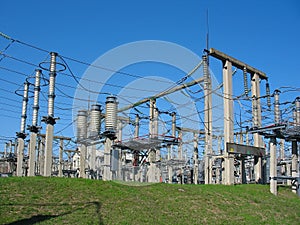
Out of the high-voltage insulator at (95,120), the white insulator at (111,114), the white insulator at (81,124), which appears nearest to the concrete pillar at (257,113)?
the white insulator at (111,114)

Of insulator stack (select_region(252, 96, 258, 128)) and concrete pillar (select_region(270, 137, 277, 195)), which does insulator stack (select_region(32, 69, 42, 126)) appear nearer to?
concrete pillar (select_region(270, 137, 277, 195))

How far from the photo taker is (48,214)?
41.6 ft

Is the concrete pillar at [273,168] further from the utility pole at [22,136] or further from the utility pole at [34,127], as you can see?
the utility pole at [22,136]

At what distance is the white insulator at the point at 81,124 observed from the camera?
Result: 80.8 ft

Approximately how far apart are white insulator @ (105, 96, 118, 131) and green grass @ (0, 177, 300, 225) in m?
4.15

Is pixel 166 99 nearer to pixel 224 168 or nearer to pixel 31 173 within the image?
pixel 224 168

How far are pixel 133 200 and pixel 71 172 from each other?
34.6m

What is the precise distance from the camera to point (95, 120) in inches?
922

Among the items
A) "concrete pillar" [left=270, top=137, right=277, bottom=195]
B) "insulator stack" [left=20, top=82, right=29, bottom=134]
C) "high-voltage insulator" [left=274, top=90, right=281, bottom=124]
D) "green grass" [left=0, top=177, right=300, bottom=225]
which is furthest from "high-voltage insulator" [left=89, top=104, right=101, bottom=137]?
"high-voltage insulator" [left=274, top=90, right=281, bottom=124]

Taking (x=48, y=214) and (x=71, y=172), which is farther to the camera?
(x=71, y=172)

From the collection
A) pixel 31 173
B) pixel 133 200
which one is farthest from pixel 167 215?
pixel 31 173

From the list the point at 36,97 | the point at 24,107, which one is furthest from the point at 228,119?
the point at 24,107

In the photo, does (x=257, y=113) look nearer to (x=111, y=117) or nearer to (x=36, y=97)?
(x=111, y=117)

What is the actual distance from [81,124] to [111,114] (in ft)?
13.3
